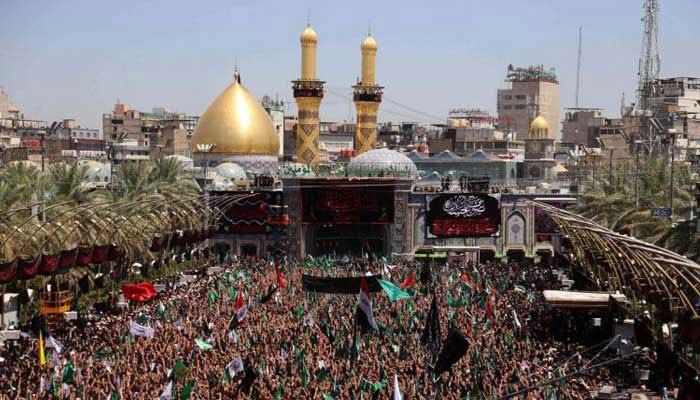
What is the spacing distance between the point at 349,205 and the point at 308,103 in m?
11.4

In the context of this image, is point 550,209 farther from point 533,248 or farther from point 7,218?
point 533,248

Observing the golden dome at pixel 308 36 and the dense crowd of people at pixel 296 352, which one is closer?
the dense crowd of people at pixel 296 352

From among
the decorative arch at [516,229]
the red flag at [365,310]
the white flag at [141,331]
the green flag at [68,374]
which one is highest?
the red flag at [365,310]

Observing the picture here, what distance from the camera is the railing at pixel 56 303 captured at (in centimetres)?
3322

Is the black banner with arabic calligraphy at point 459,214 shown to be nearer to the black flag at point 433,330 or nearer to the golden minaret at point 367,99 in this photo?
the golden minaret at point 367,99

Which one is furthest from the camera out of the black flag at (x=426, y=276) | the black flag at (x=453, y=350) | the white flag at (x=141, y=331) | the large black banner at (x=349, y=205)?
the large black banner at (x=349, y=205)

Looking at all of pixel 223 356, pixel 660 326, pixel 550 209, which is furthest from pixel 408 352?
pixel 550 209

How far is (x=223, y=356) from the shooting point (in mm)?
25578

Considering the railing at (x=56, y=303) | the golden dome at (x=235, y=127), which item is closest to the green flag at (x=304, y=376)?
the railing at (x=56, y=303)

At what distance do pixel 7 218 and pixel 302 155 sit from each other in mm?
31388

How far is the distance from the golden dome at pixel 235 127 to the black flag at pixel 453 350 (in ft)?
164

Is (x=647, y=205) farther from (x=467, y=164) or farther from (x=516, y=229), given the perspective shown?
(x=467, y=164)

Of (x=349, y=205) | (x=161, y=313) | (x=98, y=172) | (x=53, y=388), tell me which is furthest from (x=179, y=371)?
(x=98, y=172)

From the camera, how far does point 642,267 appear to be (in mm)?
27172
